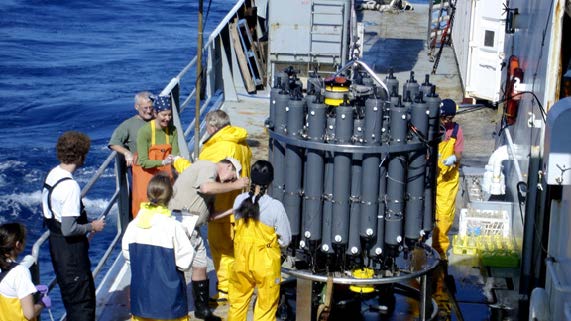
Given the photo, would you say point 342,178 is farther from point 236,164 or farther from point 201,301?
point 201,301

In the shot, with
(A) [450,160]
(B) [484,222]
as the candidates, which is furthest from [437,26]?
(A) [450,160]

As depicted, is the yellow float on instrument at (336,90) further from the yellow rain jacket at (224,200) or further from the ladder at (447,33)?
the ladder at (447,33)

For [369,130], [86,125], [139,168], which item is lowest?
[86,125]

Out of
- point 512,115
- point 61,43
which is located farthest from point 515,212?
point 61,43

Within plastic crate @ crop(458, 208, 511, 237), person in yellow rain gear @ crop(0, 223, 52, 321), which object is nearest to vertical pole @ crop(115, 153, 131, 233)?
person in yellow rain gear @ crop(0, 223, 52, 321)

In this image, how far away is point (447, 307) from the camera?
29.2ft

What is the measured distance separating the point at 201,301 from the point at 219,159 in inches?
44.9

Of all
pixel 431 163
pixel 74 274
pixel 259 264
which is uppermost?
pixel 431 163

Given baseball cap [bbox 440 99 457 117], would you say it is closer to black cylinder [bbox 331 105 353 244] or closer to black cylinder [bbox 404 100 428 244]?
black cylinder [bbox 404 100 428 244]

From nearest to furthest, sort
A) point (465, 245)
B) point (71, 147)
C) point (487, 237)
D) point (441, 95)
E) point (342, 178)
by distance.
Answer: point (71, 147), point (342, 178), point (465, 245), point (487, 237), point (441, 95)

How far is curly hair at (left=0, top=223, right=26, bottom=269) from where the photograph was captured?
20.2ft

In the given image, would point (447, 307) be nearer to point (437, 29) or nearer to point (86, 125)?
point (437, 29)

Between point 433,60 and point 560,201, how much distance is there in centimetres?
1202

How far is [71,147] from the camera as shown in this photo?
23.2 ft
